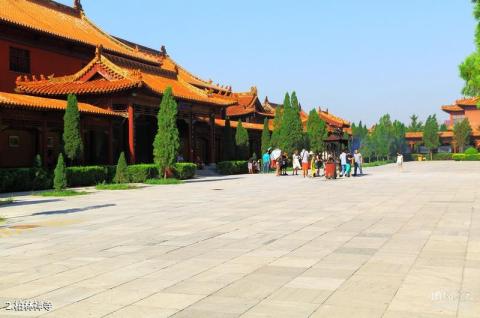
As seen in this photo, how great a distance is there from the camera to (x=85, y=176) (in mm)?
21453

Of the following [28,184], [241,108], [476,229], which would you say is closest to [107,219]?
[476,229]

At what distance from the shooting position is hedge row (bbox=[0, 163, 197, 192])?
62.3 feet

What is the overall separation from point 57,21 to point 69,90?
6.66 meters

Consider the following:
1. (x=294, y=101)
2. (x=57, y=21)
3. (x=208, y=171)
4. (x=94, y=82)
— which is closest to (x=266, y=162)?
(x=208, y=171)

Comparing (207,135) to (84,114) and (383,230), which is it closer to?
(84,114)

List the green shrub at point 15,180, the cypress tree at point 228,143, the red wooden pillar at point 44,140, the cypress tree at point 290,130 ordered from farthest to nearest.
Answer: the cypress tree at point 290,130
the cypress tree at point 228,143
the red wooden pillar at point 44,140
the green shrub at point 15,180

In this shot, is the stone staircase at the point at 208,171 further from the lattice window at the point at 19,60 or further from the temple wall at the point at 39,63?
the lattice window at the point at 19,60

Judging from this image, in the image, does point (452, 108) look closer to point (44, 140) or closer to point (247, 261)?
point (44, 140)

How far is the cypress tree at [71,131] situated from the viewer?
2102 centimetres

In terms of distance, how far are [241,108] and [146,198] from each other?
31904 millimetres

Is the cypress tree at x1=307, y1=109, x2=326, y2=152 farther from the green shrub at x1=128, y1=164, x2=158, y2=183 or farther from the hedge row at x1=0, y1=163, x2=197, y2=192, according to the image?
the green shrub at x1=128, y1=164, x2=158, y2=183

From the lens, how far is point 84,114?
23094mm

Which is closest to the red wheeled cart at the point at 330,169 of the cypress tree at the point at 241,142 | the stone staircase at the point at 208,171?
the stone staircase at the point at 208,171

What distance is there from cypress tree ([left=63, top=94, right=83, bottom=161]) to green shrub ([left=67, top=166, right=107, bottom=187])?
70cm
